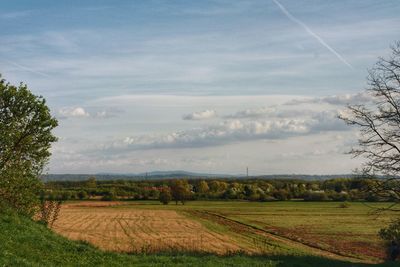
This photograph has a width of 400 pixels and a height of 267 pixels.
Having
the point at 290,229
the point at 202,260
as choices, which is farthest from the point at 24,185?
the point at 290,229

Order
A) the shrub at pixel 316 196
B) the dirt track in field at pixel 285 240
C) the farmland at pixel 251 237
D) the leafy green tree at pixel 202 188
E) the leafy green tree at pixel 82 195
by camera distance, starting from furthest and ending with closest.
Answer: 1. the leafy green tree at pixel 202 188
2. the shrub at pixel 316 196
3. the leafy green tree at pixel 82 195
4. the farmland at pixel 251 237
5. the dirt track in field at pixel 285 240

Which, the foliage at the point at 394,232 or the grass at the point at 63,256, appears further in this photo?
the foliage at the point at 394,232

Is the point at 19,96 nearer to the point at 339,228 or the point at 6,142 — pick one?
the point at 6,142

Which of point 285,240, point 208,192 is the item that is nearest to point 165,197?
point 208,192

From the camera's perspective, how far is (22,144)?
92.5 feet

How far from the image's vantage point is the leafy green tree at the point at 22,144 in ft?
87.5

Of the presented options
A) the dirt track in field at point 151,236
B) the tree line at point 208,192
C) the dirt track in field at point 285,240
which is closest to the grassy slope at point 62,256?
the dirt track in field at point 151,236

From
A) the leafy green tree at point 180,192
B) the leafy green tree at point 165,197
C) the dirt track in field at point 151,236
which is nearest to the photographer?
the dirt track in field at point 151,236

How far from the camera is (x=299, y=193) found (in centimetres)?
15275

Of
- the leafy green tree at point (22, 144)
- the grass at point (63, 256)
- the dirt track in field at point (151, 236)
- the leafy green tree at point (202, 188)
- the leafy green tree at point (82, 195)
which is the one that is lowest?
the dirt track in field at point (151, 236)

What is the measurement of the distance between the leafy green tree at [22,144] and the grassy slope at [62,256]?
130 inches

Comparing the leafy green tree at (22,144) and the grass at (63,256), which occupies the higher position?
the leafy green tree at (22,144)

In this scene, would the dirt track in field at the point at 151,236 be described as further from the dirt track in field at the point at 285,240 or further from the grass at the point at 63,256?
the grass at the point at 63,256

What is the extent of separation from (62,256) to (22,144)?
1167 centimetres
